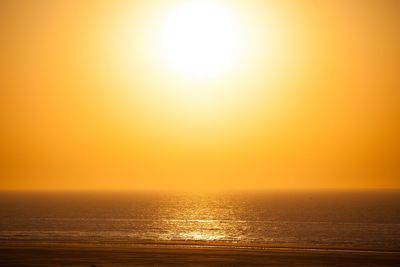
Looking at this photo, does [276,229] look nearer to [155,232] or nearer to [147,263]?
[155,232]

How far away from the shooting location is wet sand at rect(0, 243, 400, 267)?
58.4 meters

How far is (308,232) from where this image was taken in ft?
344

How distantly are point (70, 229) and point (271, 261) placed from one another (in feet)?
193

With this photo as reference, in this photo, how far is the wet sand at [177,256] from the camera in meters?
58.4

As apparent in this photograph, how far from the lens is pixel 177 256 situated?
6319 cm

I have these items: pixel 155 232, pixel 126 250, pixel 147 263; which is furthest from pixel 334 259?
pixel 155 232

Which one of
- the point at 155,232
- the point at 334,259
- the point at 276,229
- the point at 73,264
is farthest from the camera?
the point at 276,229

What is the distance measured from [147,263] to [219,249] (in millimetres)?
15454

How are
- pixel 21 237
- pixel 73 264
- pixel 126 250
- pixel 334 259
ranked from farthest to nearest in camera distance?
pixel 21 237
pixel 126 250
pixel 334 259
pixel 73 264

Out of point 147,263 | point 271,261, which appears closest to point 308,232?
point 271,261

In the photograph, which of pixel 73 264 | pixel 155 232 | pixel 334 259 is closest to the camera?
pixel 73 264

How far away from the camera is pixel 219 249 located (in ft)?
233

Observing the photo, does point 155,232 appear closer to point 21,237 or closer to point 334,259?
point 21,237

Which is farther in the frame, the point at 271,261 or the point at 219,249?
the point at 219,249
